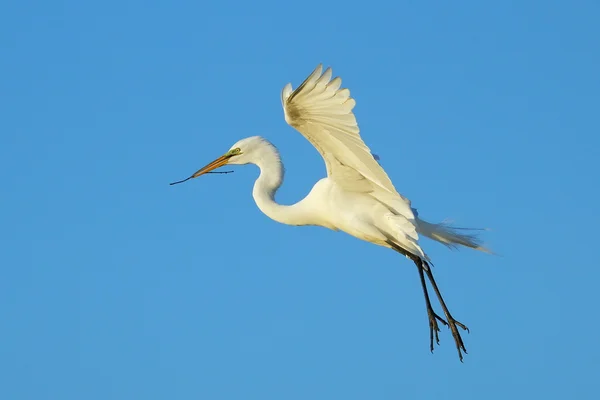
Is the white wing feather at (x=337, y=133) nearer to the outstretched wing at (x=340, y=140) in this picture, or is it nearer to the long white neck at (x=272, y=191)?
the outstretched wing at (x=340, y=140)

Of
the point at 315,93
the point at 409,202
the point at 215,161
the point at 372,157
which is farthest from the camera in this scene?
the point at 215,161

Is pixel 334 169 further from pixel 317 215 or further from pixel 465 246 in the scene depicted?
pixel 465 246

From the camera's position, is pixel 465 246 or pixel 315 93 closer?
pixel 315 93

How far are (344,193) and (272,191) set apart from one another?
0.93 metres

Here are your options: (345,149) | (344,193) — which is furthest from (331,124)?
(344,193)

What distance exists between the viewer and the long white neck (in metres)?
13.0

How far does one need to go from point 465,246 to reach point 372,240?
1220 mm

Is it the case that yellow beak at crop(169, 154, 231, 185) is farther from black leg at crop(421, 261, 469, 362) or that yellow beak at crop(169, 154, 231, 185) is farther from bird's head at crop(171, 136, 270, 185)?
black leg at crop(421, 261, 469, 362)

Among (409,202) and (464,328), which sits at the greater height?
(409,202)

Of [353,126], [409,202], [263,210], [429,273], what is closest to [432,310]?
[429,273]

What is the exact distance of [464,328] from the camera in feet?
41.8

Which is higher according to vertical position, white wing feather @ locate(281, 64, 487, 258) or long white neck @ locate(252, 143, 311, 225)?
white wing feather @ locate(281, 64, 487, 258)

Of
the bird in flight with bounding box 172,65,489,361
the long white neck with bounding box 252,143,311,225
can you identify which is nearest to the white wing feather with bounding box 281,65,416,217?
the bird in flight with bounding box 172,65,489,361

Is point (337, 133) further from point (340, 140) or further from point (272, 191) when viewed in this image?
point (272, 191)
